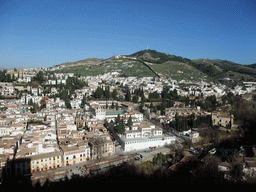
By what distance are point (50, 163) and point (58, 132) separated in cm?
254

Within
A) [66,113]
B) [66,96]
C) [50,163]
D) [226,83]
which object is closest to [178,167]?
[50,163]

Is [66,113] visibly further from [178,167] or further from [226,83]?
[226,83]

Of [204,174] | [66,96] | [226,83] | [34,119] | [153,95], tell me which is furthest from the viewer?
[226,83]

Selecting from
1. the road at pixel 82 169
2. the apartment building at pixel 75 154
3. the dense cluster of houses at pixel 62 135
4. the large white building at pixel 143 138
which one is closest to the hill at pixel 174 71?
the dense cluster of houses at pixel 62 135

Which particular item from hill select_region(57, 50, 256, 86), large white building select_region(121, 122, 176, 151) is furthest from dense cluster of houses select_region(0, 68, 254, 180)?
hill select_region(57, 50, 256, 86)

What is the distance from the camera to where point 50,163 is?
8.05 m

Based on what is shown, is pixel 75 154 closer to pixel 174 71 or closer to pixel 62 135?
pixel 62 135

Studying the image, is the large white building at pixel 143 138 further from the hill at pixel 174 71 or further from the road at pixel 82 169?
the hill at pixel 174 71

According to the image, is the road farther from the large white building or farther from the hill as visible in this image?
the hill

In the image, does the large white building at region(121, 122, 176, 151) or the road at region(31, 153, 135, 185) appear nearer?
the road at region(31, 153, 135, 185)

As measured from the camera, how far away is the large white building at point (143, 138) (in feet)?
33.1

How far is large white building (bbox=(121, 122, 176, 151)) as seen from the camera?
397 inches

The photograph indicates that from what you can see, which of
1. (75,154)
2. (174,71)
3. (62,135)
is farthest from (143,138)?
(174,71)

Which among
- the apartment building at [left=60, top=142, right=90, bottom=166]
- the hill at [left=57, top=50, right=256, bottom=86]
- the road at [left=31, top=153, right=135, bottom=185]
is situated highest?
the hill at [left=57, top=50, right=256, bottom=86]
